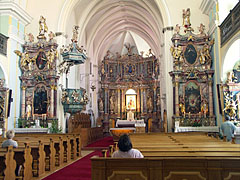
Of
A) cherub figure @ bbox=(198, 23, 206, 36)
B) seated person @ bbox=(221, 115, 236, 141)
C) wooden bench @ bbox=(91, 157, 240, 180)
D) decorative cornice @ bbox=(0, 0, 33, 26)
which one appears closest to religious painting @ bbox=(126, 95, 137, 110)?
cherub figure @ bbox=(198, 23, 206, 36)

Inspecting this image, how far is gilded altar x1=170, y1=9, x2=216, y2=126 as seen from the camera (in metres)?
13.3

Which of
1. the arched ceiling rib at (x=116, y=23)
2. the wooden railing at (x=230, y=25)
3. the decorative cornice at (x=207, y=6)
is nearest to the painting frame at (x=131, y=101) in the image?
the arched ceiling rib at (x=116, y=23)

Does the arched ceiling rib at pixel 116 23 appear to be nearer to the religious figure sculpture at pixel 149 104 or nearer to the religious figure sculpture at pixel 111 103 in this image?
the religious figure sculpture at pixel 111 103

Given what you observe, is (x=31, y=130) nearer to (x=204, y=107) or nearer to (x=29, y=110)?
(x=29, y=110)

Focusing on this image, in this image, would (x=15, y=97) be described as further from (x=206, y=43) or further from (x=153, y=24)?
(x=153, y=24)

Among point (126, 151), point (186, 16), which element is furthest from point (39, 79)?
point (126, 151)

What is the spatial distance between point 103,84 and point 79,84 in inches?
231

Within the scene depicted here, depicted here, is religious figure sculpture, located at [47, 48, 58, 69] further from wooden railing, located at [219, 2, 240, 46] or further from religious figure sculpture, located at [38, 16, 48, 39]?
wooden railing, located at [219, 2, 240, 46]

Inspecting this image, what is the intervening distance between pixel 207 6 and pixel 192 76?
3.76m

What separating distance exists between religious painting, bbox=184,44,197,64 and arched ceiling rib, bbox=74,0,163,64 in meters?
4.34

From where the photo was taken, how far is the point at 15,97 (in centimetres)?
1404

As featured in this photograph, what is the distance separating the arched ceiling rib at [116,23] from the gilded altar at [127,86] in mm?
1535

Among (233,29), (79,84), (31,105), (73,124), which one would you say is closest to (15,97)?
(31,105)

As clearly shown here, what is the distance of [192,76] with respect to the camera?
44.9 ft
